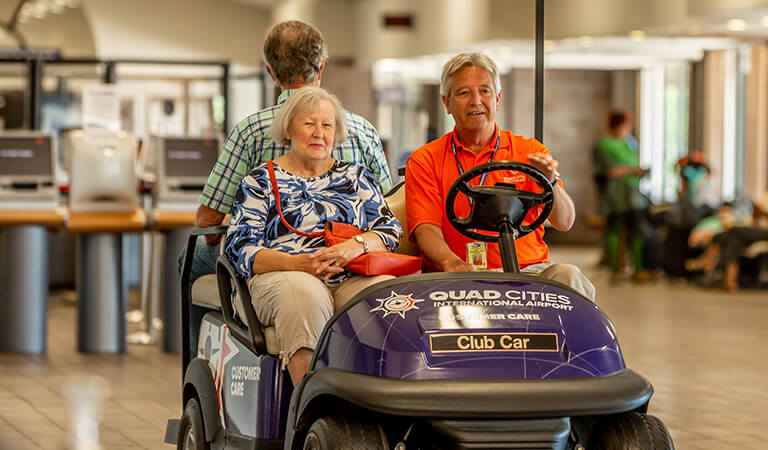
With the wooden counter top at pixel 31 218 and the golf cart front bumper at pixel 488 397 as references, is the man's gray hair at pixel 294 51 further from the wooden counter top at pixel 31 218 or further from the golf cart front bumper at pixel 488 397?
the wooden counter top at pixel 31 218

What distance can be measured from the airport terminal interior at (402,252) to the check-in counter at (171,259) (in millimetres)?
19

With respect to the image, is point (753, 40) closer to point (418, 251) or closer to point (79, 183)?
point (79, 183)

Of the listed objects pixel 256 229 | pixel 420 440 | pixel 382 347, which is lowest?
pixel 420 440

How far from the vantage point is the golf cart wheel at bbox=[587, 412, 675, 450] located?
8.90 ft

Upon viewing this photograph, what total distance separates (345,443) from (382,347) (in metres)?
0.23

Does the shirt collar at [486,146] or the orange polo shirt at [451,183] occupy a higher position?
the shirt collar at [486,146]

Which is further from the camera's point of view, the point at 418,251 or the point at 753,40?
the point at 753,40

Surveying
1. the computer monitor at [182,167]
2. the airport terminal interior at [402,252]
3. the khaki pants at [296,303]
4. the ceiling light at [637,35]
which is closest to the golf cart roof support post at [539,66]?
the airport terminal interior at [402,252]

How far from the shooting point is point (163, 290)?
7.91m

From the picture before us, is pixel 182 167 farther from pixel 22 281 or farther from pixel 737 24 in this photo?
pixel 737 24

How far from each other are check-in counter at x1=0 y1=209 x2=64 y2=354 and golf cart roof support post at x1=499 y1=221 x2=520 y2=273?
5.03m

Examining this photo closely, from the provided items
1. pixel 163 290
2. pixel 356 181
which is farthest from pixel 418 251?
pixel 163 290

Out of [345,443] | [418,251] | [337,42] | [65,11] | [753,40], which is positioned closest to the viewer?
[345,443]

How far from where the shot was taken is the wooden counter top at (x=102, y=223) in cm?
755
